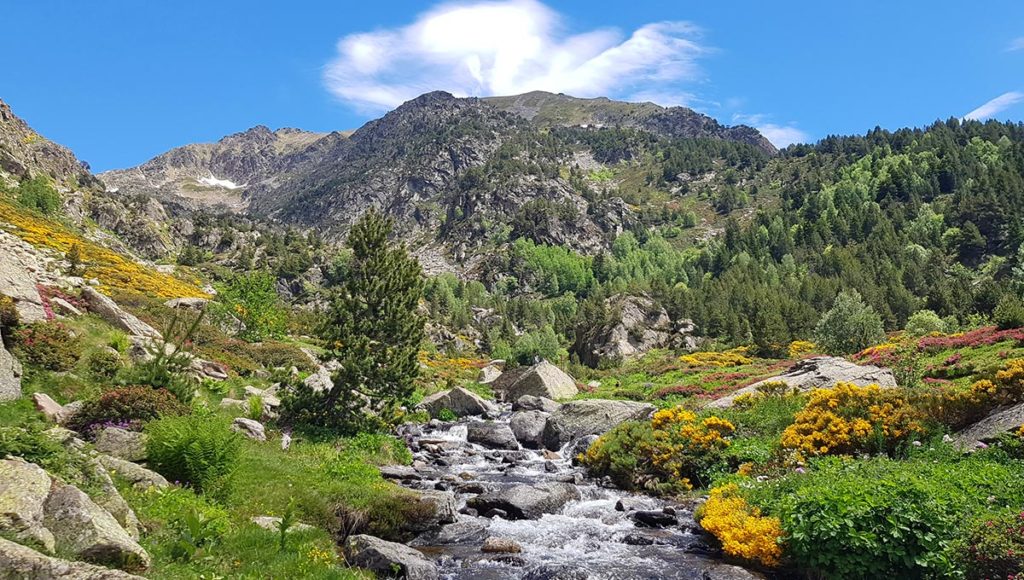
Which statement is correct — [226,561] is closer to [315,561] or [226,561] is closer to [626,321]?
[315,561]

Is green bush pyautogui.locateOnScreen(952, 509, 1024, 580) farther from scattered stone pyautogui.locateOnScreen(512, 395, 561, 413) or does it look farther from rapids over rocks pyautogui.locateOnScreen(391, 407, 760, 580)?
scattered stone pyautogui.locateOnScreen(512, 395, 561, 413)

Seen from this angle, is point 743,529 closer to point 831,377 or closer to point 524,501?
point 524,501

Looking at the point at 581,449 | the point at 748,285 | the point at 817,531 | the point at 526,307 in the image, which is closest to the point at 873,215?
the point at 748,285

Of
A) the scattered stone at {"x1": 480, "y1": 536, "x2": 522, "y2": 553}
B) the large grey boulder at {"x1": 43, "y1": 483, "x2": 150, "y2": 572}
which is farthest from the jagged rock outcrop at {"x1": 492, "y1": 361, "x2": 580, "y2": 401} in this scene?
the large grey boulder at {"x1": 43, "y1": 483, "x2": 150, "y2": 572}

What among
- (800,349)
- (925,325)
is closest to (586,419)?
(800,349)

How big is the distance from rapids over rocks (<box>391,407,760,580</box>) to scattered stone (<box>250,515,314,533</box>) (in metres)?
3.44

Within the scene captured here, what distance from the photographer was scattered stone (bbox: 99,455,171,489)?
40.1ft

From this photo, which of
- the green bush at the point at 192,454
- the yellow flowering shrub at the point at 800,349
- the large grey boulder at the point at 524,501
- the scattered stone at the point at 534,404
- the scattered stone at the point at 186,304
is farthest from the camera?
the yellow flowering shrub at the point at 800,349

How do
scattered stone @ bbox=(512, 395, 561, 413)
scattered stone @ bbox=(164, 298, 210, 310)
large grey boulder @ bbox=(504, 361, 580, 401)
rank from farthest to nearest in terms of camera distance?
large grey boulder @ bbox=(504, 361, 580, 401), scattered stone @ bbox=(164, 298, 210, 310), scattered stone @ bbox=(512, 395, 561, 413)

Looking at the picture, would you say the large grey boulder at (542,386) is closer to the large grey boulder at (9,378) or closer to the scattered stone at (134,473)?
the large grey boulder at (9,378)

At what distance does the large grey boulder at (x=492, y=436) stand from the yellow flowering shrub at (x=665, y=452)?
8059 mm

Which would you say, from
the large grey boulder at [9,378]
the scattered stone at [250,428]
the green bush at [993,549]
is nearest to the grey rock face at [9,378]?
the large grey boulder at [9,378]

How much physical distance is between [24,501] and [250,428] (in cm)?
1433

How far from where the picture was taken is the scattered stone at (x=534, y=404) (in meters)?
41.9
